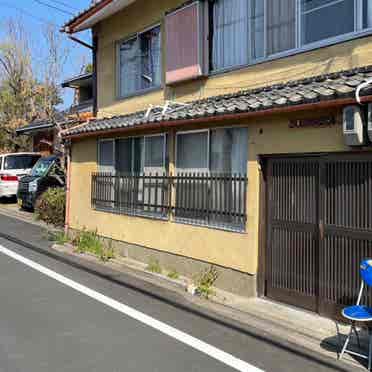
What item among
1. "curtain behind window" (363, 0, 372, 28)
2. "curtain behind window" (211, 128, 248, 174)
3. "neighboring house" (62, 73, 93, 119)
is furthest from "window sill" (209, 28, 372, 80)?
"neighboring house" (62, 73, 93, 119)

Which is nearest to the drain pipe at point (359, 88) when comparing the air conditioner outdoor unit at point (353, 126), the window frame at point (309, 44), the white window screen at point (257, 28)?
the air conditioner outdoor unit at point (353, 126)

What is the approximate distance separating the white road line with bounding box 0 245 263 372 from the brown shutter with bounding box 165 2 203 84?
447cm

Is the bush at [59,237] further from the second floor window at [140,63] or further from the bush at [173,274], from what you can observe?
the bush at [173,274]

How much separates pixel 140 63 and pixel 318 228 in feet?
22.4

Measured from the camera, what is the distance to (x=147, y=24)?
11.1 metres

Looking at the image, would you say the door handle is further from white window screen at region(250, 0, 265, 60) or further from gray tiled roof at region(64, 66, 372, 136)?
white window screen at region(250, 0, 265, 60)

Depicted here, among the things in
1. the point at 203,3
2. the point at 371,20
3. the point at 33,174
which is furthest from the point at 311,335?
the point at 33,174

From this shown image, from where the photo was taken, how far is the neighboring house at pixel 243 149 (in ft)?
20.1

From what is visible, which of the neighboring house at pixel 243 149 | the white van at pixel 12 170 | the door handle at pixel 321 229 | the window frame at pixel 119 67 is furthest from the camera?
the white van at pixel 12 170

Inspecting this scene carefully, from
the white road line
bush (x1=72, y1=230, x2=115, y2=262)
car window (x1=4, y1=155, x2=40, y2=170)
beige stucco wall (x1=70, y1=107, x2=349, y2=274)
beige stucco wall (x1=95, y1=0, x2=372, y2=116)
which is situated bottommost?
the white road line

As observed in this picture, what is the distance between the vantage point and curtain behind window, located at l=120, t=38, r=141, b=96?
11.7 meters

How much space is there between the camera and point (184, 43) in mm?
9758

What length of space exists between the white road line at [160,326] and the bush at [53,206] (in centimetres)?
567

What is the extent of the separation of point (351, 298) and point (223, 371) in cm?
212
